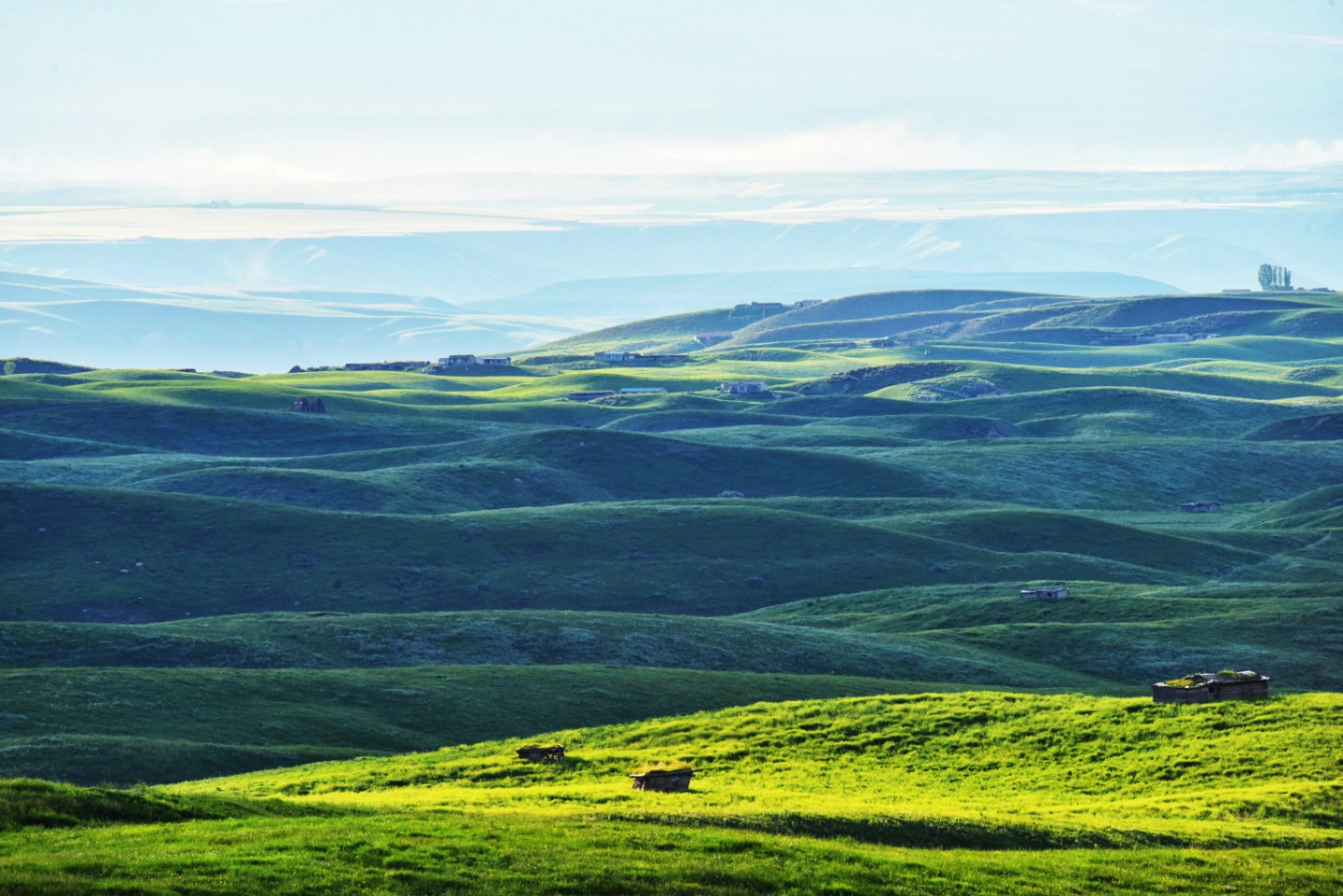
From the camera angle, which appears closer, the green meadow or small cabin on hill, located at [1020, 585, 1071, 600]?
the green meadow

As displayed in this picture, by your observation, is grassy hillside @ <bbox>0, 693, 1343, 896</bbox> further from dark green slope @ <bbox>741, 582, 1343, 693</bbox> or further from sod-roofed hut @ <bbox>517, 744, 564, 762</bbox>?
dark green slope @ <bbox>741, 582, 1343, 693</bbox>

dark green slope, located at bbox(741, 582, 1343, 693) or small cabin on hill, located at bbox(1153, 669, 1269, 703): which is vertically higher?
small cabin on hill, located at bbox(1153, 669, 1269, 703)

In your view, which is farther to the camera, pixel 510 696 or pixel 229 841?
pixel 510 696

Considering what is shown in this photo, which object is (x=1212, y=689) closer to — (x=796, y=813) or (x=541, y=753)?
(x=541, y=753)

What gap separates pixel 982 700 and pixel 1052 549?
3562 inches

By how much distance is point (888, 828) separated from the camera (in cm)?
3966

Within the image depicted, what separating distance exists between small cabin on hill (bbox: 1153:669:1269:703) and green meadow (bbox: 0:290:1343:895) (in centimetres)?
126

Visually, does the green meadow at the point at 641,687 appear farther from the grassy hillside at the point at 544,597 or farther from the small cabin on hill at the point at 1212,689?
the small cabin on hill at the point at 1212,689

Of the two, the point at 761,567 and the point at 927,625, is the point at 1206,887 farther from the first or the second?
the point at 761,567

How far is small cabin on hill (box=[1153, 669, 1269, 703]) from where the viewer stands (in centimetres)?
5953

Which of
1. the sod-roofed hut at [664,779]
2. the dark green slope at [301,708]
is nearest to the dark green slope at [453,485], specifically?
the dark green slope at [301,708]

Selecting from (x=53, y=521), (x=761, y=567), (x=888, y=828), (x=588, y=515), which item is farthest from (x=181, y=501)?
(x=888, y=828)

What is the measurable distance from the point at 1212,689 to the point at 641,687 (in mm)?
30334

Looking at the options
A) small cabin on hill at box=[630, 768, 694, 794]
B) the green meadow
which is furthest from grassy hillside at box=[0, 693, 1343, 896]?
small cabin on hill at box=[630, 768, 694, 794]
